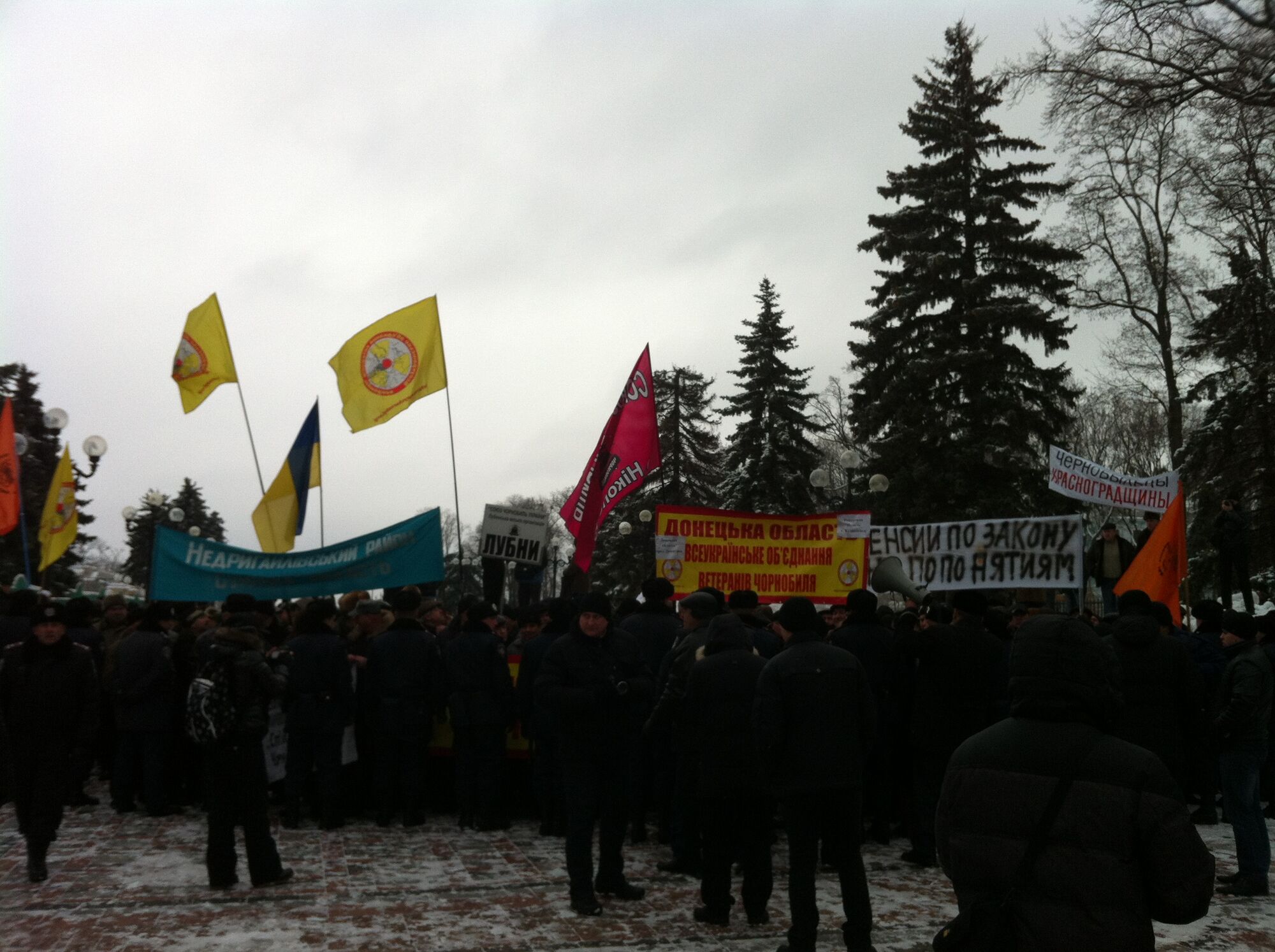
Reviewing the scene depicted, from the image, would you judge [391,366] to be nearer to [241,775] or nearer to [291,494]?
[291,494]

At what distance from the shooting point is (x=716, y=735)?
7293 mm

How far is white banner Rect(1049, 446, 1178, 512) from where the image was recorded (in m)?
14.8

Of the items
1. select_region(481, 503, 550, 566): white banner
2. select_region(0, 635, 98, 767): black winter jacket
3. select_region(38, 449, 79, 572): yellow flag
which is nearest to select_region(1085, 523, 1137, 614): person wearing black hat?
select_region(481, 503, 550, 566): white banner

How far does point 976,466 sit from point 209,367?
20.3 metres

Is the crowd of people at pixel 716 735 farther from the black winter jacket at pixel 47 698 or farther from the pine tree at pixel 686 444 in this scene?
the pine tree at pixel 686 444

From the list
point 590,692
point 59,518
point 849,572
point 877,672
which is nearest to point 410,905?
point 590,692

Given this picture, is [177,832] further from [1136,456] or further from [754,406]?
[1136,456]

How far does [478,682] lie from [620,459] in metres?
3.67

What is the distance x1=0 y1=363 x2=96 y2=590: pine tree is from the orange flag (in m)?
43.9

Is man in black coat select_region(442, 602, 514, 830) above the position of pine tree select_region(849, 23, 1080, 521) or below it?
below

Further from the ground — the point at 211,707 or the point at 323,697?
the point at 211,707

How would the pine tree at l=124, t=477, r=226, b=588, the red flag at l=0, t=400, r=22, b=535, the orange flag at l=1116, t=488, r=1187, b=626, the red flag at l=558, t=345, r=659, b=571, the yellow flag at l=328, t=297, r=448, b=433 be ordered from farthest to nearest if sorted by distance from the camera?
the pine tree at l=124, t=477, r=226, b=588 < the red flag at l=0, t=400, r=22, b=535 < the yellow flag at l=328, t=297, r=448, b=433 < the red flag at l=558, t=345, r=659, b=571 < the orange flag at l=1116, t=488, r=1187, b=626

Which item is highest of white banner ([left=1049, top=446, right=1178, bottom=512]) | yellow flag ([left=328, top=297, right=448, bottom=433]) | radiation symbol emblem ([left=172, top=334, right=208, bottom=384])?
radiation symbol emblem ([left=172, top=334, right=208, bottom=384])

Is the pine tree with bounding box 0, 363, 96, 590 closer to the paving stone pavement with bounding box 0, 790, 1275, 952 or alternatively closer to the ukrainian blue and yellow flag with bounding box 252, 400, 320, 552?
the ukrainian blue and yellow flag with bounding box 252, 400, 320, 552
